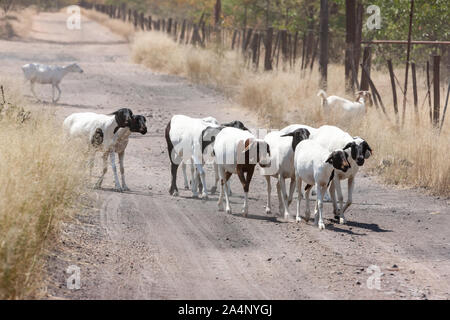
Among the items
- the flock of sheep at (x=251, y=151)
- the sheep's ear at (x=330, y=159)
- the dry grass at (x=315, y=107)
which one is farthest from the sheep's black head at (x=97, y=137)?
the dry grass at (x=315, y=107)

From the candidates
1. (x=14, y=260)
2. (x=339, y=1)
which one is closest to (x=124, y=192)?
(x=14, y=260)

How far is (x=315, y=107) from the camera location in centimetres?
1709

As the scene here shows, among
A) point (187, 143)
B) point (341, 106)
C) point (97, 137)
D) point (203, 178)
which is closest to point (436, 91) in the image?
point (341, 106)

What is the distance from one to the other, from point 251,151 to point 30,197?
3628 mm

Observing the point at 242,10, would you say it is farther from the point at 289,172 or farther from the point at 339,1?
the point at 289,172

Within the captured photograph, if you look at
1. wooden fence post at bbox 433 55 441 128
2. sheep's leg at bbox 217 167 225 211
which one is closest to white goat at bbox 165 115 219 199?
sheep's leg at bbox 217 167 225 211

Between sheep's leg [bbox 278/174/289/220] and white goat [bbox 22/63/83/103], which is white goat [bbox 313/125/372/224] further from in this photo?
white goat [bbox 22/63/83/103]

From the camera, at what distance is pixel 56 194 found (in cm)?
785

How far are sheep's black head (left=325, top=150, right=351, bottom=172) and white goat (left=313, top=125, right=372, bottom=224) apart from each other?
36cm

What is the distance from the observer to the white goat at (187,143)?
1102 cm

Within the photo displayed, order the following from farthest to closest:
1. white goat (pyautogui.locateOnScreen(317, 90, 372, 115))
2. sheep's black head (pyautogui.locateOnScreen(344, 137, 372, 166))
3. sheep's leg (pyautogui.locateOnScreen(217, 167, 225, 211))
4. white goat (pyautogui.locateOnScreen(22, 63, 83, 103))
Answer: white goat (pyautogui.locateOnScreen(22, 63, 83, 103))
white goat (pyautogui.locateOnScreen(317, 90, 372, 115))
sheep's leg (pyautogui.locateOnScreen(217, 167, 225, 211))
sheep's black head (pyautogui.locateOnScreen(344, 137, 372, 166))

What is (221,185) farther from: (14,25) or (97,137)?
(14,25)

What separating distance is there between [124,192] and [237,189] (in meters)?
2.00

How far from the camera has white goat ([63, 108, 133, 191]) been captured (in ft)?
37.3
